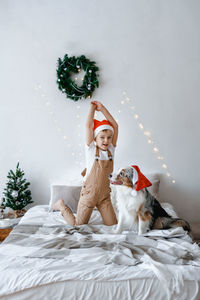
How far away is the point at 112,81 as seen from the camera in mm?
2953

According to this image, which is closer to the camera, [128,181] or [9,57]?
[128,181]

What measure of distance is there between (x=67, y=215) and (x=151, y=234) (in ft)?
2.41

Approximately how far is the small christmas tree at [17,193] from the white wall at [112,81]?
0.66 feet

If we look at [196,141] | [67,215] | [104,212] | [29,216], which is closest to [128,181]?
[104,212]

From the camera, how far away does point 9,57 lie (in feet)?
9.84

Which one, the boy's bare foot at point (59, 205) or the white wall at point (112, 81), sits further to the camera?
the white wall at point (112, 81)

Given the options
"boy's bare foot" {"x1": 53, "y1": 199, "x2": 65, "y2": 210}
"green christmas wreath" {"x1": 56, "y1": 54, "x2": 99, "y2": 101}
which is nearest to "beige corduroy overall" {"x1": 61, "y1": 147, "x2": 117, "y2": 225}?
"boy's bare foot" {"x1": 53, "y1": 199, "x2": 65, "y2": 210}

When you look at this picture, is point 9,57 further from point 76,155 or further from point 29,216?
point 29,216

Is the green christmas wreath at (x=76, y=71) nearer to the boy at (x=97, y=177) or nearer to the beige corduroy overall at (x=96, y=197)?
the boy at (x=97, y=177)

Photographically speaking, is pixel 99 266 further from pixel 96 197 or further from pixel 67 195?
pixel 67 195

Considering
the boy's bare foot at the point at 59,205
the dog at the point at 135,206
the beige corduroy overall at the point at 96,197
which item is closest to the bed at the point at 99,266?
the dog at the point at 135,206

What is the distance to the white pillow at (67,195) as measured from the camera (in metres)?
2.56

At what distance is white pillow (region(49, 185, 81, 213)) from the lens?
2559 millimetres

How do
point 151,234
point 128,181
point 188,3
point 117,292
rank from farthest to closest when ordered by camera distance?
point 188,3, point 128,181, point 151,234, point 117,292
